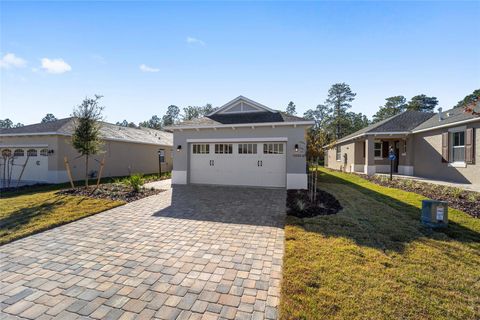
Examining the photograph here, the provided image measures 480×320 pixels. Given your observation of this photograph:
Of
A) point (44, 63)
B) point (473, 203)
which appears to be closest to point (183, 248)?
point (44, 63)

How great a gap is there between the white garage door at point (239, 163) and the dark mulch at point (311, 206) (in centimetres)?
226

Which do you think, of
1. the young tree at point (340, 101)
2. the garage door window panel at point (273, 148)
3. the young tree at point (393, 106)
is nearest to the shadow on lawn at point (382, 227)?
the garage door window panel at point (273, 148)

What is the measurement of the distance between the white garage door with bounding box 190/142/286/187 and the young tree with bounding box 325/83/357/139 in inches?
1424

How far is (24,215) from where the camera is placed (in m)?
6.78

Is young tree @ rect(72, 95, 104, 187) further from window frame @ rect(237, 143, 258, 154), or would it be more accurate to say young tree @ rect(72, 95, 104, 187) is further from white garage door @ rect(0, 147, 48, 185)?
window frame @ rect(237, 143, 258, 154)

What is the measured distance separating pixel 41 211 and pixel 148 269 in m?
6.00

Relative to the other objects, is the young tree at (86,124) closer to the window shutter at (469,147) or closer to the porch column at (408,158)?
the window shutter at (469,147)

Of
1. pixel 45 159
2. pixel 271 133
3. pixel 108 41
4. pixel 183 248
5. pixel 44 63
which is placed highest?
pixel 108 41

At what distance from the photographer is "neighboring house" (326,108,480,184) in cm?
1154

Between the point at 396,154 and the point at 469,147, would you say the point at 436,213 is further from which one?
the point at 396,154

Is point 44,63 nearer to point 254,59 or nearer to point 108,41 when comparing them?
point 108,41

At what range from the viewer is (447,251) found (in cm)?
438

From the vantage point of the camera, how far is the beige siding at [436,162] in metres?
11.2

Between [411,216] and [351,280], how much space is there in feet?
15.6
